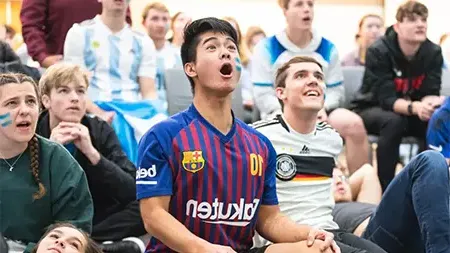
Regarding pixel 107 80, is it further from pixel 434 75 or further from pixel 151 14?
pixel 434 75

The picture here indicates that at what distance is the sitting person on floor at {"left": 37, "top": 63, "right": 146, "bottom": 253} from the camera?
9.05 ft

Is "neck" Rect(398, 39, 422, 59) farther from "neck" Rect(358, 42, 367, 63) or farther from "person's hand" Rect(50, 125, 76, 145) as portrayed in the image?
"person's hand" Rect(50, 125, 76, 145)

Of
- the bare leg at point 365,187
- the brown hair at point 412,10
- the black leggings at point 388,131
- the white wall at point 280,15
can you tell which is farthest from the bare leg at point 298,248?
the white wall at point 280,15

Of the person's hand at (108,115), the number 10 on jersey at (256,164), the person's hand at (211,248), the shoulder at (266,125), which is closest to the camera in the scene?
the person's hand at (211,248)

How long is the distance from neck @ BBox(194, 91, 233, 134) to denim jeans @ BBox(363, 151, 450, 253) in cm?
72

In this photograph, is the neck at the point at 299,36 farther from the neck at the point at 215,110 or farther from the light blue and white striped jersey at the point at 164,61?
the neck at the point at 215,110

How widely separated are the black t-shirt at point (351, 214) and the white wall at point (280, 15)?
16.7 feet

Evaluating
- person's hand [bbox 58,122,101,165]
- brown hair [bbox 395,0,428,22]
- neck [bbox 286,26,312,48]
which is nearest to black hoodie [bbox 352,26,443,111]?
brown hair [bbox 395,0,428,22]

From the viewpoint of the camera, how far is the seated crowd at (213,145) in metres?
2.06

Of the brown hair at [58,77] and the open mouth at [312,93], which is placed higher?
the brown hair at [58,77]

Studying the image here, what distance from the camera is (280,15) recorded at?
809 centimetres

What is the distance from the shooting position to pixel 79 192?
2.39 metres

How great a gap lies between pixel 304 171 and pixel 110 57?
1398 millimetres

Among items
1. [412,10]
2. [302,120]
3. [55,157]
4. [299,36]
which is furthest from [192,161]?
[412,10]
